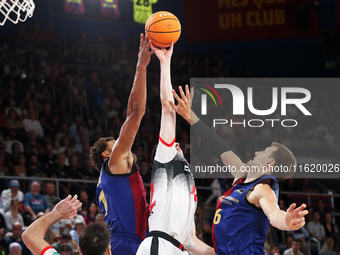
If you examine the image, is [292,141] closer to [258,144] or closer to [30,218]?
[258,144]

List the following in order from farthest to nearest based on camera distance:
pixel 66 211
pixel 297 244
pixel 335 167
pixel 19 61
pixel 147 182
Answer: pixel 335 167 → pixel 19 61 → pixel 147 182 → pixel 297 244 → pixel 66 211

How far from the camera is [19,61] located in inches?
616

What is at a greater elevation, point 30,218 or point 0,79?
point 0,79

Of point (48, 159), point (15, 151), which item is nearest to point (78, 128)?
point (48, 159)

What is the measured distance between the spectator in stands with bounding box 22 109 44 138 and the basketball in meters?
8.35

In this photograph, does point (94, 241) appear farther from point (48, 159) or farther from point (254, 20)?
point (254, 20)

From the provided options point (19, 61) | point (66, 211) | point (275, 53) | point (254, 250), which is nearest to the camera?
point (66, 211)

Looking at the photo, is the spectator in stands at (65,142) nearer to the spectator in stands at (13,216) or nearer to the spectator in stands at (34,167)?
the spectator in stands at (34,167)

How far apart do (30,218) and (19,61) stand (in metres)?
6.64

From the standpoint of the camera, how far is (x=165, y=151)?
16.4ft

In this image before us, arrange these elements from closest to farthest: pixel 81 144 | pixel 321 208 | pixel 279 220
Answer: pixel 279 220 < pixel 81 144 < pixel 321 208

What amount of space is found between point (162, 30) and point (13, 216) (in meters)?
5.64

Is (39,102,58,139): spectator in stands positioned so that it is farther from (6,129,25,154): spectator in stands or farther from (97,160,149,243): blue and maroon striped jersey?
(97,160,149,243): blue and maroon striped jersey

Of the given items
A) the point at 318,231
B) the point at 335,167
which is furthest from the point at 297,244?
the point at 335,167
